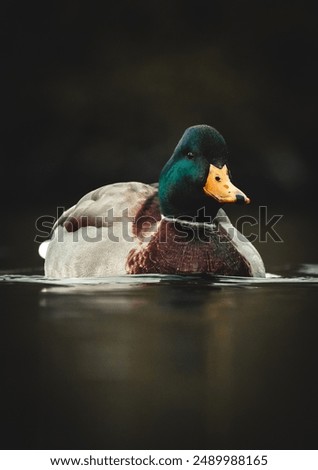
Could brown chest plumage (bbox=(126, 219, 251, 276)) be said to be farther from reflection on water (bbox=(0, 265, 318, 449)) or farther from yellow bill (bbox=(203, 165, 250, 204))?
yellow bill (bbox=(203, 165, 250, 204))

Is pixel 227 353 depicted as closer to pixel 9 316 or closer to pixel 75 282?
pixel 9 316

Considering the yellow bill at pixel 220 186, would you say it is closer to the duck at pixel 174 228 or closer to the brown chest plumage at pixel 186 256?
the duck at pixel 174 228

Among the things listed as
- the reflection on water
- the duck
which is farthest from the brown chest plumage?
the reflection on water

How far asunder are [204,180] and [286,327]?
5.32ft

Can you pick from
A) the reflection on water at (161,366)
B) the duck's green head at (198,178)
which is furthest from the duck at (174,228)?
the reflection on water at (161,366)

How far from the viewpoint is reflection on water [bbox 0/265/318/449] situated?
4484mm

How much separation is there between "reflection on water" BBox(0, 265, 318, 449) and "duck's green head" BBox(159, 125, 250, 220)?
1.92 ft

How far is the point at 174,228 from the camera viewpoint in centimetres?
790

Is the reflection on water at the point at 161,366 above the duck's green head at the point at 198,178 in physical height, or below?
below

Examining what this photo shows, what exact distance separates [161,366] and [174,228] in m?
2.67

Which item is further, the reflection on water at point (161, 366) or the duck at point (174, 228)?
the duck at point (174, 228)

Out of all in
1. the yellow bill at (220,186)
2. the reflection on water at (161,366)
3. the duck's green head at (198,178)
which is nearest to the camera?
the reflection on water at (161,366)

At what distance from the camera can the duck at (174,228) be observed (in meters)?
7.48
